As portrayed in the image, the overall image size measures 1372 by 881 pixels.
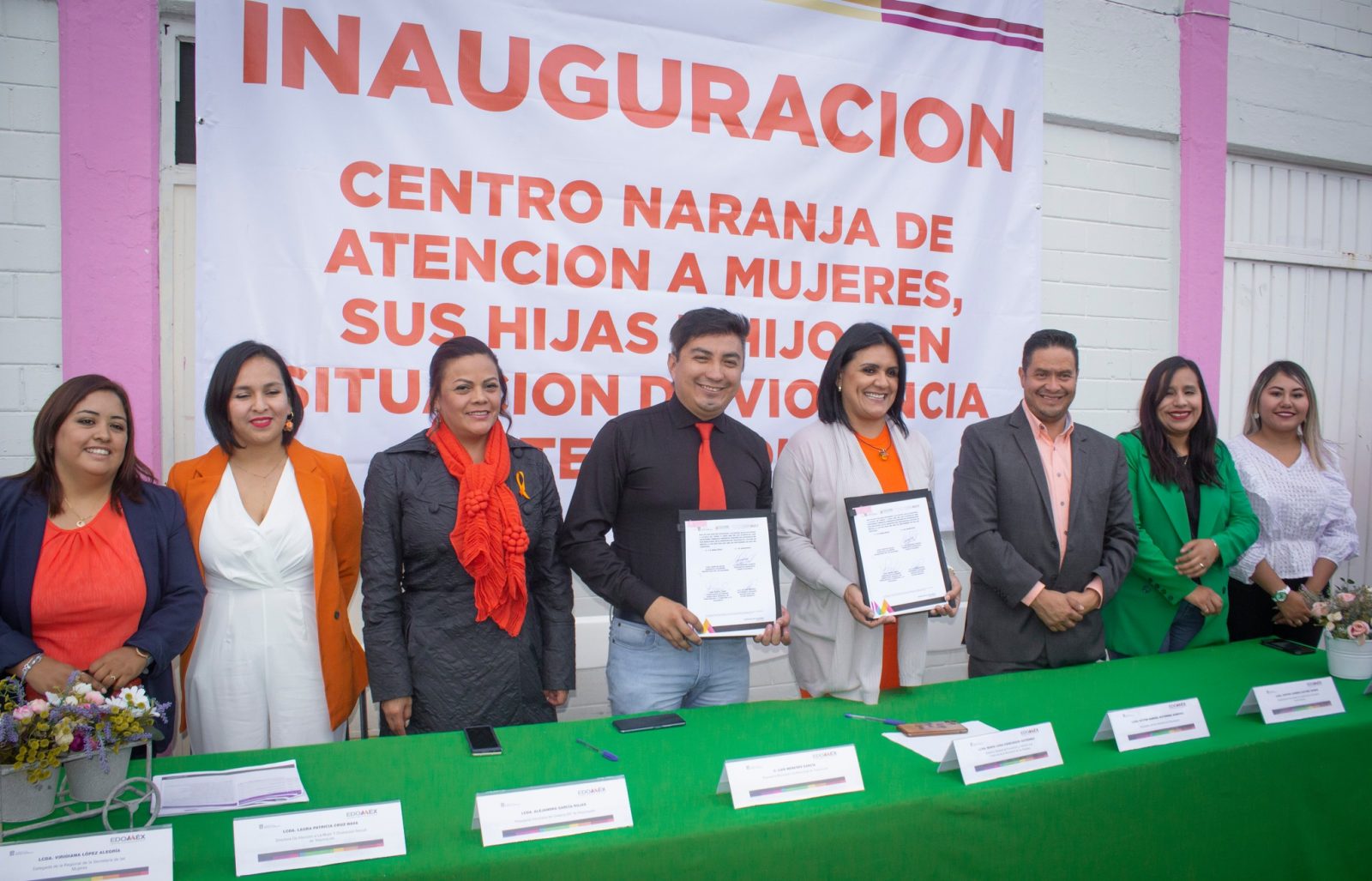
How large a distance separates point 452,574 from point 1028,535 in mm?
1531

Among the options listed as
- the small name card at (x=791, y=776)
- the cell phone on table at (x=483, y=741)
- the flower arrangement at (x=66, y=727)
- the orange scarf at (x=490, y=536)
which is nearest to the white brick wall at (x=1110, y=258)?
the orange scarf at (x=490, y=536)

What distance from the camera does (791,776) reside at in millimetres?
1443

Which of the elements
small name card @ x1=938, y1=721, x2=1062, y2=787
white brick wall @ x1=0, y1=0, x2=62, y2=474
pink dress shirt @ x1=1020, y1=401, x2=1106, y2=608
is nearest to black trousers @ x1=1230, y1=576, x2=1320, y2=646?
pink dress shirt @ x1=1020, y1=401, x2=1106, y2=608

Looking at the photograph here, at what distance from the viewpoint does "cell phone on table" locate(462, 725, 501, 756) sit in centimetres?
162

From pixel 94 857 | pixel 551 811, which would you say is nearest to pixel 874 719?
pixel 551 811

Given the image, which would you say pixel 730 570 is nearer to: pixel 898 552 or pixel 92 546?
pixel 898 552

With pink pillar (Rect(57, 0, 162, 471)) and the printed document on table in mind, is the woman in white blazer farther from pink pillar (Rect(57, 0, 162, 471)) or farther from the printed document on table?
pink pillar (Rect(57, 0, 162, 471))

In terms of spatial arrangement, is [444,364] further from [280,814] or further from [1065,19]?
[1065,19]

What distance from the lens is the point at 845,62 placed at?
3.42m

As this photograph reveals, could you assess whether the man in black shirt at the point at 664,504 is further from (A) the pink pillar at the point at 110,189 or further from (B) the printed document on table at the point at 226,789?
(A) the pink pillar at the point at 110,189

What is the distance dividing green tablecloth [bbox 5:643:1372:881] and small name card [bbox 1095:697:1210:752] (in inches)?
0.9

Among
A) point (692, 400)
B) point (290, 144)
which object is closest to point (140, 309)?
point (290, 144)

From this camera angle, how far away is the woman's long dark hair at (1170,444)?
2.68 metres

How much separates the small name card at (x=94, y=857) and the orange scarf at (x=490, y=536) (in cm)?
89
